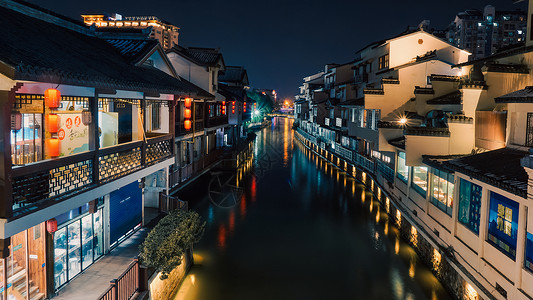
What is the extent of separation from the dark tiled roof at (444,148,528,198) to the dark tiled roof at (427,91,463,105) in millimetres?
8082

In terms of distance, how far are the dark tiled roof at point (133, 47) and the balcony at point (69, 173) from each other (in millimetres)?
4167

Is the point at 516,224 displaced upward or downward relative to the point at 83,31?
downward

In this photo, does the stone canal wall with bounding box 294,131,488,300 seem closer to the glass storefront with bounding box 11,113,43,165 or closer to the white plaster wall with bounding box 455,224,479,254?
the white plaster wall with bounding box 455,224,479,254

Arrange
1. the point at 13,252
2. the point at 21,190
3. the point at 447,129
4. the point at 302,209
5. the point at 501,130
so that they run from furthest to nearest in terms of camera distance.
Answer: the point at 302,209 → the point at 447,129 → the point at 501,130 → the point at 13,252 → the point at 21,190

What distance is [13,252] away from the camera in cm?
1122

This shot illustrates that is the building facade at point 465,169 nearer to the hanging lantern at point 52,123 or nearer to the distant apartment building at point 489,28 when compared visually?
the hanging lantern at point 52,123

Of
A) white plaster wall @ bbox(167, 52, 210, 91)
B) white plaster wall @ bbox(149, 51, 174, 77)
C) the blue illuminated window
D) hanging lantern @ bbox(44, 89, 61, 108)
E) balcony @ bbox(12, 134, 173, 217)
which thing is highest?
white plaster wall @ bbox(167, 52, 210, 91)

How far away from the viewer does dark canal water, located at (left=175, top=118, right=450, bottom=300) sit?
16.9 m

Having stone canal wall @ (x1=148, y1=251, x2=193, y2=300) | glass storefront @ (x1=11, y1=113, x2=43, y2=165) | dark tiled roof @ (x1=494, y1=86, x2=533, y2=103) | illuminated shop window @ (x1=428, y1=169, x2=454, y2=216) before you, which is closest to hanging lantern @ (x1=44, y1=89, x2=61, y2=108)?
glass storefront @ (x1=11, y1=113, x2=43, y2=165)

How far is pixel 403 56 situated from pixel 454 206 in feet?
77.1

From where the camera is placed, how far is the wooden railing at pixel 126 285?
1044 centimetres

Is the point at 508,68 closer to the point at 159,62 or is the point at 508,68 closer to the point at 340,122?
the point at 159,62

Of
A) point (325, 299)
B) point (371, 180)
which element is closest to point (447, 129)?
point (325, 299)

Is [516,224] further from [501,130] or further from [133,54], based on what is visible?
[133,54]
